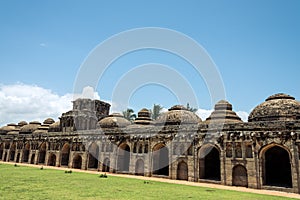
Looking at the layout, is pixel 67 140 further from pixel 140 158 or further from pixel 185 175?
pixel 185 175

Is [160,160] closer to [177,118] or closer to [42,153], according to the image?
[177,118]

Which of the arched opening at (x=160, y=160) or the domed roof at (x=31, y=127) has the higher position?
the domed roof at (x=31, y=127)

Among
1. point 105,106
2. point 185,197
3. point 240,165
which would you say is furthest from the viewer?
point 105,106

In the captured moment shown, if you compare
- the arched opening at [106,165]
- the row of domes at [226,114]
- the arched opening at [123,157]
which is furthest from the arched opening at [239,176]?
the arched opening at [106,165]

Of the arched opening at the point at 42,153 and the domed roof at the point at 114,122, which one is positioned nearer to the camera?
the domed roof at the point at 114,122

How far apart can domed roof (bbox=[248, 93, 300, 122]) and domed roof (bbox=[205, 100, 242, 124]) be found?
222cm

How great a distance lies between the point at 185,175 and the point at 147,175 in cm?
471

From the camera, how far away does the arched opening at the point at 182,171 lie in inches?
1030

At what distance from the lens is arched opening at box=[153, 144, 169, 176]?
28.8m

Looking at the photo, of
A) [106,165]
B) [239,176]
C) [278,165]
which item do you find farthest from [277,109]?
[106,165]

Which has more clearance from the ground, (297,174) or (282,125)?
(282,125)

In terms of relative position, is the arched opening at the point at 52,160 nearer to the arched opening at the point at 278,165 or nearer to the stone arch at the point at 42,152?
the stone arch at the point at 42,152

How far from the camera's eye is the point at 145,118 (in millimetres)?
39250

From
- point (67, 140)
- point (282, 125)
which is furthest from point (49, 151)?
point (282, 125)
